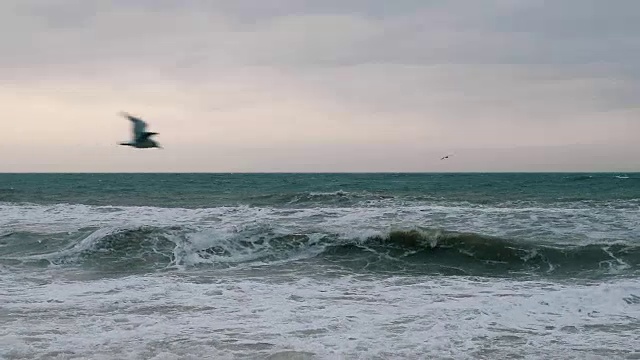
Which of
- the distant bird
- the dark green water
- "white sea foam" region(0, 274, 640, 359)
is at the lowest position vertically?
"white sea foam" region(0, 274, 640, 359)

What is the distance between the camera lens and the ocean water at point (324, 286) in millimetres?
7480

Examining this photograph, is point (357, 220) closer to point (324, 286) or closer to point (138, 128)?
point (324, 286)

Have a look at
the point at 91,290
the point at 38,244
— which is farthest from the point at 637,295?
the point at 38,244

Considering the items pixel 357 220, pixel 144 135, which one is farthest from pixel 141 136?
pixel 357 220

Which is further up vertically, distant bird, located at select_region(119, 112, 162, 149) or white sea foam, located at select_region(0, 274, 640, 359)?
distant bird, located at select_region(119, 112, 162, 149)

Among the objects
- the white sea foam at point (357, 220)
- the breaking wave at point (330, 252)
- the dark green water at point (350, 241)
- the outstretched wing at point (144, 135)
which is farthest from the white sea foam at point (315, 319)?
the white sea foam at point (357, 220)

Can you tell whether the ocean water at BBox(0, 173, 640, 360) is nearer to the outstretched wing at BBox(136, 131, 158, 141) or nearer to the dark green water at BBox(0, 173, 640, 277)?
the dark green water at BBox(0, 173, 640, 277)

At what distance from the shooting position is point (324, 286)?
11.0m

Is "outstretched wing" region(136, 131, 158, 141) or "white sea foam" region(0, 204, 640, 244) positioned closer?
"outstretched wing" region(136, 131, 158, 141)

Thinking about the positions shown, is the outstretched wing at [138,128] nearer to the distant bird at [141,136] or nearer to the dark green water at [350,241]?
the distant bird at [141,136]

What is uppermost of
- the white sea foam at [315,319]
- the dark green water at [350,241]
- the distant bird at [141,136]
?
the distant bird at [141,136]

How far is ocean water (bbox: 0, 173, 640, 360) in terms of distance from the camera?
748 cm

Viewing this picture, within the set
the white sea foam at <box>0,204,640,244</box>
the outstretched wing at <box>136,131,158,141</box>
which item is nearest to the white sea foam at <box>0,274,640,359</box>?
the outstretched wing at <box>136,131,158,141</box>

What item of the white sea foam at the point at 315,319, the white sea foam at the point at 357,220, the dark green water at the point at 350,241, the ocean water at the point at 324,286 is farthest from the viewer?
the white sea foam at the point at 357,220
